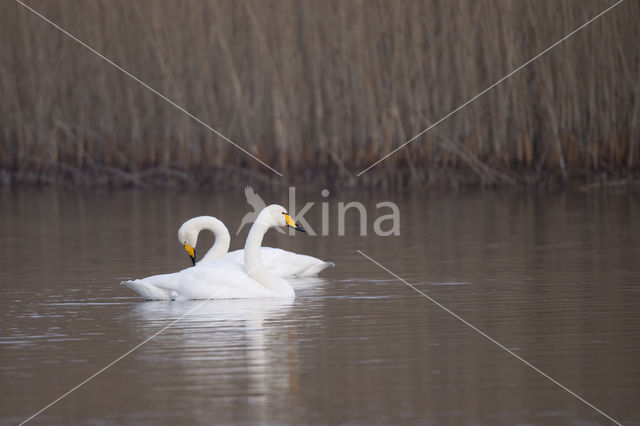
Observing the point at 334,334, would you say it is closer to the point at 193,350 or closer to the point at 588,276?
the point at 193,350

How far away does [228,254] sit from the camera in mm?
10703

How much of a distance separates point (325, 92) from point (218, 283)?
11.1 m

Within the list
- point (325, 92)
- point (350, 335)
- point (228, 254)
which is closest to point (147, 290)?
point (228, 254)

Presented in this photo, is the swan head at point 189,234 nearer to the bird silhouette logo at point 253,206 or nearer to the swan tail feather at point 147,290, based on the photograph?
the swan tail feather at point 147,290

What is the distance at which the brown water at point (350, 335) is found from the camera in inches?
226

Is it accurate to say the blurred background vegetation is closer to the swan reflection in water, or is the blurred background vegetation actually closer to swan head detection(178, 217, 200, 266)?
swan head detection(178, 217, 200, 266)

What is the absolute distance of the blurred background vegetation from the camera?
19.0m

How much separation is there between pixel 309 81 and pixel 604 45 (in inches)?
184

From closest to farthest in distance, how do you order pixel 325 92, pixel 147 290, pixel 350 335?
1. pixel 350 335
2. pixel 147 290
3. pixel 325 92

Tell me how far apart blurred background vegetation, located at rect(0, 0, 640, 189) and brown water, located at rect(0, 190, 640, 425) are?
5191 mm

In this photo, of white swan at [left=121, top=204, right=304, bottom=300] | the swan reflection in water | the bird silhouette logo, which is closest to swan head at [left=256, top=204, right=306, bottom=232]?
white swan at [left=121, top=204, right=304, bottom=300]

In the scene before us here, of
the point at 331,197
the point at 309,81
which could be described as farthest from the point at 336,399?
the point at 309,81

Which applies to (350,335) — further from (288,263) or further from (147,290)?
(288,263)

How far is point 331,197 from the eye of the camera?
63.3 ft
